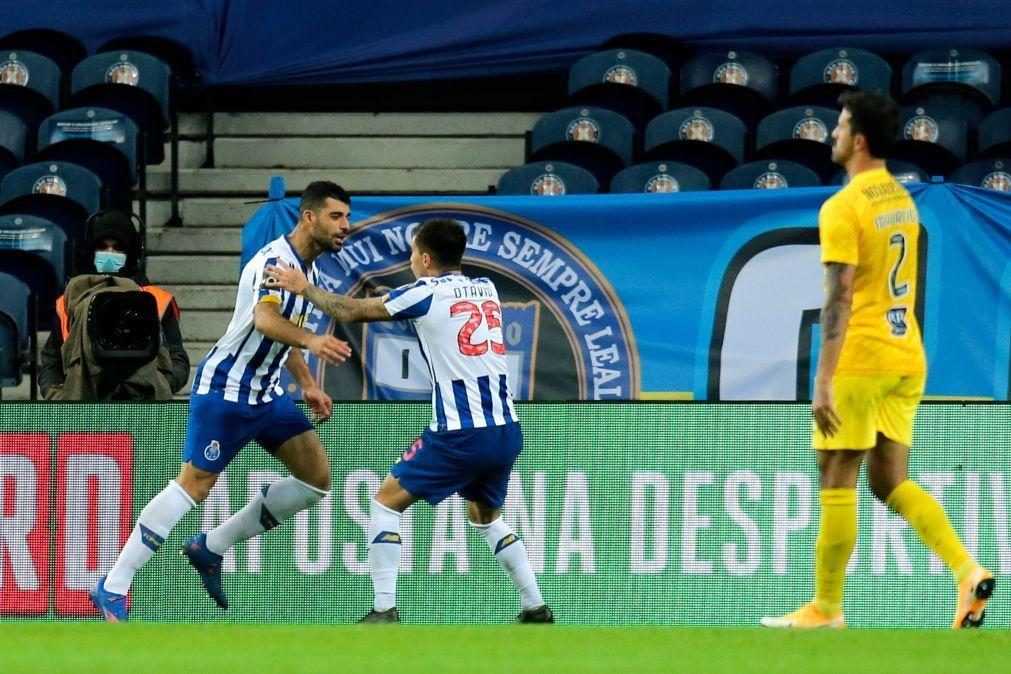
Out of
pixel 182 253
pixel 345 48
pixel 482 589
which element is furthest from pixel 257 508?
pixel 345 48

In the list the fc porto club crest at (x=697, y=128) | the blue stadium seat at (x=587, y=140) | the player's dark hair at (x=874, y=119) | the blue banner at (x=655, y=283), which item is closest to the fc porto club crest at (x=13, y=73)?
the blue stadium seat at (x=587, y=140)

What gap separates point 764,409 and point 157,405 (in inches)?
102

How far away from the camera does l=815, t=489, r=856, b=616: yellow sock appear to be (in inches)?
226

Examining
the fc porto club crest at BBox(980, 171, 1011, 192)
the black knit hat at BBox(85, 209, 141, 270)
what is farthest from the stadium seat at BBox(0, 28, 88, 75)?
the fc porto club crest at BBox(980, 171, 1011, 192)

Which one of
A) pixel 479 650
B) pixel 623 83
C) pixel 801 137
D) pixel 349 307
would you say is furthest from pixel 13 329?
pixel 479 650

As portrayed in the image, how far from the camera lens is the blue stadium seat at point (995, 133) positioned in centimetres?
1116

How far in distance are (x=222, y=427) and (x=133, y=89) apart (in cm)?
604

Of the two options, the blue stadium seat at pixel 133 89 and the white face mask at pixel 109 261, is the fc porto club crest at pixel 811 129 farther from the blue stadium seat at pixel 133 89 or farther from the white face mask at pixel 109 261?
A: the white face mask at pixel 109 261

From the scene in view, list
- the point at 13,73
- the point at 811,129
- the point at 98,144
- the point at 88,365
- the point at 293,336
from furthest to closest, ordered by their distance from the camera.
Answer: the point at 13,73 → the point at 98,144 → the point at 811,129 → the point at 88,365 → the point at 293,336

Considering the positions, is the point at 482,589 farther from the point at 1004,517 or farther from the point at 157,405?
the point at 1004,517

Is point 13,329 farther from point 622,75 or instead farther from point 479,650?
point 479,650

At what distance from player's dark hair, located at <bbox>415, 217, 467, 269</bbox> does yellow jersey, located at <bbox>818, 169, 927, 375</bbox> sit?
1.57 metres

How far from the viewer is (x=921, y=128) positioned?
1145cm

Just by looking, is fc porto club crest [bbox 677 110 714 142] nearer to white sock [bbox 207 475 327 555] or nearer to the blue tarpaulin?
the blue tarpaulin
